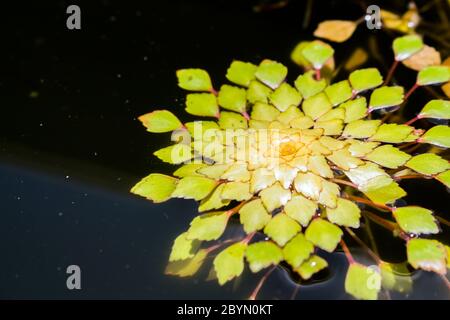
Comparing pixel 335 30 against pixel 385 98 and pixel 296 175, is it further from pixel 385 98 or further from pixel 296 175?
pixel 296 175

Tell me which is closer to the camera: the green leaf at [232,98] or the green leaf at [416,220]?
the green leaf at [416,220]

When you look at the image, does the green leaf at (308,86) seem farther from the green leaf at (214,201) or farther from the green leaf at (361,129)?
the green leaf at (214,201)

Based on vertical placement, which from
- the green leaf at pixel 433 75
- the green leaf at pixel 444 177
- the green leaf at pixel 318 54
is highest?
the green leaf at pixel 318 54

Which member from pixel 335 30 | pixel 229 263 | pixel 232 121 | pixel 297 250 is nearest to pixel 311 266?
pixel 297 250

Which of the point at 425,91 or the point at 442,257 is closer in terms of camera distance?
the point at 442,257

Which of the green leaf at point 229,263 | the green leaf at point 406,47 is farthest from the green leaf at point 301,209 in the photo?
the green leaf at point 406,47
